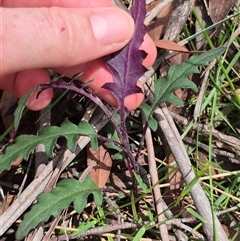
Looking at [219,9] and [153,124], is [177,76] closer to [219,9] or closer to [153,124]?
[153,124]

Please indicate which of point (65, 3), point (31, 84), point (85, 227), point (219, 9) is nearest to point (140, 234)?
point (85, 227)

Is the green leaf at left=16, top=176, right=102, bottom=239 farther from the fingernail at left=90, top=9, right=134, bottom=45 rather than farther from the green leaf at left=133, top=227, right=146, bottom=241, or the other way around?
the fingernail at left=90, top=9, right=134, bottom=45

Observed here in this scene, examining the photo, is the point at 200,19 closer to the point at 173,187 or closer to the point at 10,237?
the point at 173,187

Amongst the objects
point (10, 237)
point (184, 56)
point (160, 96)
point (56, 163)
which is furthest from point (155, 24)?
point (10, 237)

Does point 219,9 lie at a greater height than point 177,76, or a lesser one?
greater

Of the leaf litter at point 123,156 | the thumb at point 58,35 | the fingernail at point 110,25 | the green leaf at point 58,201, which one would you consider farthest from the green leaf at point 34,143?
the fingernail at point 110,25

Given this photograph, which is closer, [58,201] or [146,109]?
[58,201]

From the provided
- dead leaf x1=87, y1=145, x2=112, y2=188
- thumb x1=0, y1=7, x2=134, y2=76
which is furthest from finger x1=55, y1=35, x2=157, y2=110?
dead leaf x1=87, y1=145, x2=112, y2=188
